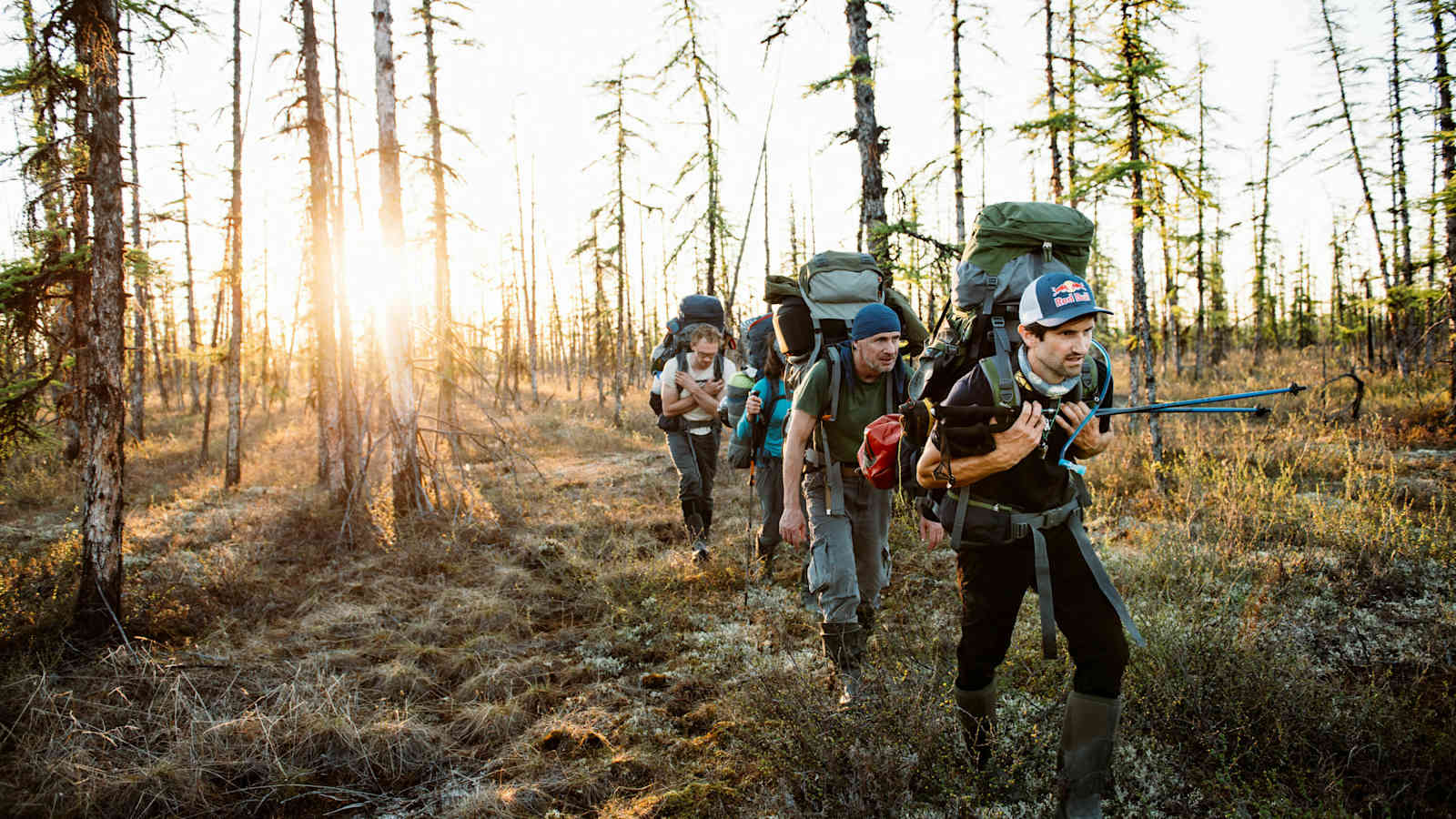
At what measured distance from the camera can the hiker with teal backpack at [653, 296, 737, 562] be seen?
614 cm

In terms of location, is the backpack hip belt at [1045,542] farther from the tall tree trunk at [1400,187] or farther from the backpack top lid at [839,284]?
the tall tree trunk at [1400,187]

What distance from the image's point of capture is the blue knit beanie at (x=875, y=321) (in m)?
3.30

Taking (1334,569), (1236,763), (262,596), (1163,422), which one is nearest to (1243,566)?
(1334,569)

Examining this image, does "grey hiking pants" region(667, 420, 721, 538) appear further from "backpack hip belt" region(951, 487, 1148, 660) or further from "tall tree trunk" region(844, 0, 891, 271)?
"backpack hip belt" region(951, 487, 1148, 660)

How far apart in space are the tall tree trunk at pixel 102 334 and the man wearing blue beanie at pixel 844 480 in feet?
16.7

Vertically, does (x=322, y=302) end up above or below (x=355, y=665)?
above

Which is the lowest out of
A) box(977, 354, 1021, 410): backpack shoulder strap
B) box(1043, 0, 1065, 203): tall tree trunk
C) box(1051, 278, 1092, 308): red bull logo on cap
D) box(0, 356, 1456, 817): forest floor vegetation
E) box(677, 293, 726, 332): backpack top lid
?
box(0, 356, 1456, 817): forest floor vegetation

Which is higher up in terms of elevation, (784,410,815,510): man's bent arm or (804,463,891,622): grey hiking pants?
(784,410,815,510): man's bent arm

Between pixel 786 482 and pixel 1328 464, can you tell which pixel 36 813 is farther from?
pixel 1328 464

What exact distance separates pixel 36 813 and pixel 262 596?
2.86 m

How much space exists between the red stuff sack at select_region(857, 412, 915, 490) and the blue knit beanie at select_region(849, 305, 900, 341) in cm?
55

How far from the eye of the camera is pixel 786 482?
3.41m

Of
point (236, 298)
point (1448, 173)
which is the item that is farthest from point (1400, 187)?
point (236, 298)

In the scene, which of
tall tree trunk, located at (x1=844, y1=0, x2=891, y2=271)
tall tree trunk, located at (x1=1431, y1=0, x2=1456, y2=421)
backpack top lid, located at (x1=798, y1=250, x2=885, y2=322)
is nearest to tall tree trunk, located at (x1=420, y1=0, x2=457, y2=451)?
tall tree trunk, located at (x1=844, y1=0, x2=891, y2=271)
